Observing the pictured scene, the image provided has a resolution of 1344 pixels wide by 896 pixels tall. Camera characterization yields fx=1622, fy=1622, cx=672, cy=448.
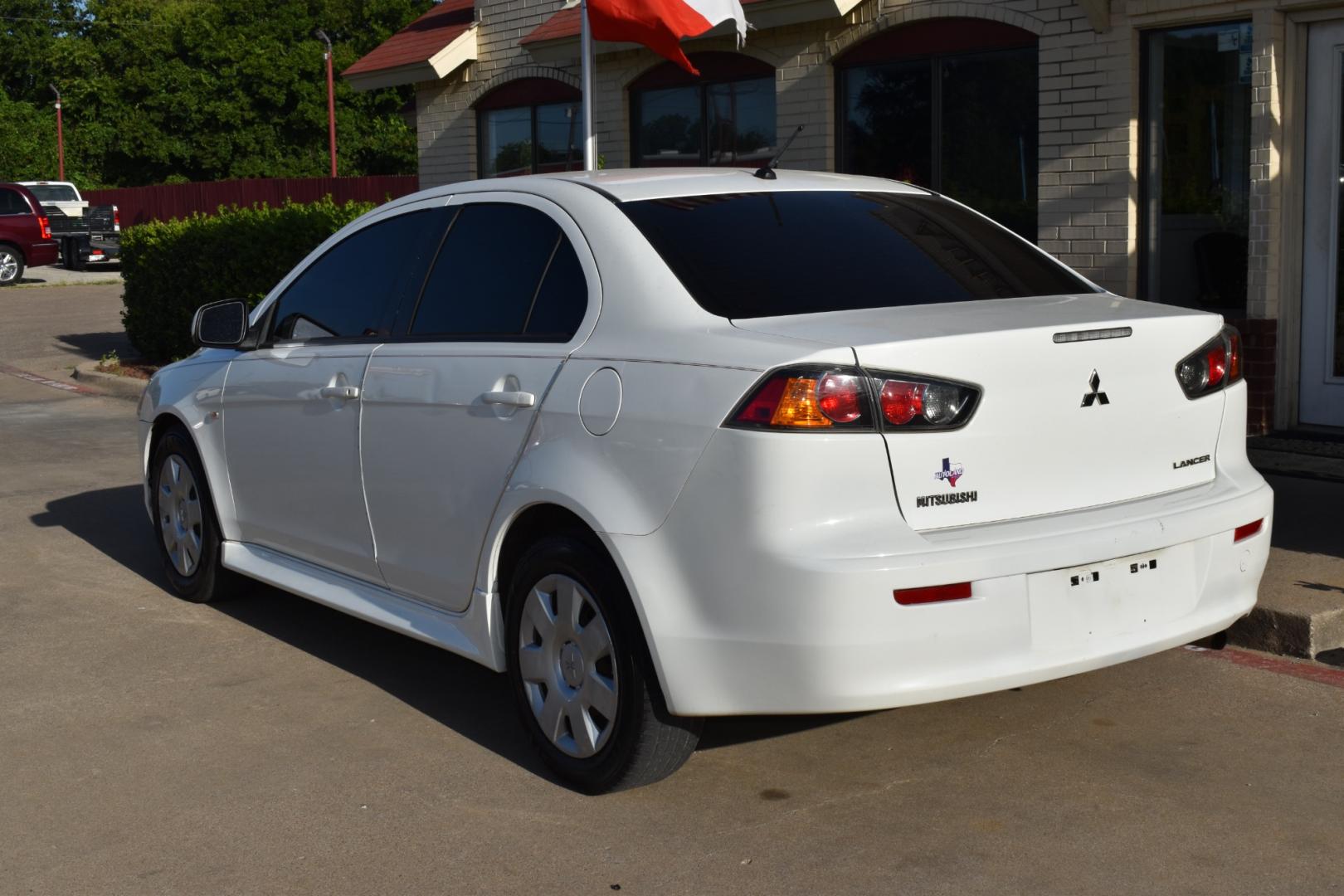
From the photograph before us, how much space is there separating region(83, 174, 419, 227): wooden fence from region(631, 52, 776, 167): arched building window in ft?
71.0

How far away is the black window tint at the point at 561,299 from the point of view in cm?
467

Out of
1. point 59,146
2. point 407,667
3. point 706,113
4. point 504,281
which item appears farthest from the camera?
point 59,146

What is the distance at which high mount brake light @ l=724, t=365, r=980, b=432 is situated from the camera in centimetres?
392

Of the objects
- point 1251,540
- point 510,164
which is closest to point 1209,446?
point 1251,540

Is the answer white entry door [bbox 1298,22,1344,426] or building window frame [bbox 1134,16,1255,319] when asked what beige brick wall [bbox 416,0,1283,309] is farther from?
white entry door [bbox 1298,22,1344,426]

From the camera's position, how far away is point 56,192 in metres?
38.3

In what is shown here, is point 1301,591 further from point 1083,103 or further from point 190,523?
point 1083,103

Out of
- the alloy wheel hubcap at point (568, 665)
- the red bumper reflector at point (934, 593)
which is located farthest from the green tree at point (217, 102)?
the red bumper reflector at point (934, 593)

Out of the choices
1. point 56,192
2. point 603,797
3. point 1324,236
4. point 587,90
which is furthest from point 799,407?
point 56,192

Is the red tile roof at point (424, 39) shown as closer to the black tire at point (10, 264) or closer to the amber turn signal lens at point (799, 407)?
the amber turn signal lens at point (799, 407)

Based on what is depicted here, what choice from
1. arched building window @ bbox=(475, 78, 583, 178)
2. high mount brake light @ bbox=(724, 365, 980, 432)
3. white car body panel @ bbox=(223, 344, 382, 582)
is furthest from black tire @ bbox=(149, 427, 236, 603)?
arched building window @ bbox=(475, 78, 583, 178)

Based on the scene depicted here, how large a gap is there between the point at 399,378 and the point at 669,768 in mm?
1608

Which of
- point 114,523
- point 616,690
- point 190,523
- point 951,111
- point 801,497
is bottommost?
point 114,523

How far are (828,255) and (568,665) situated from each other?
55.4 inches
